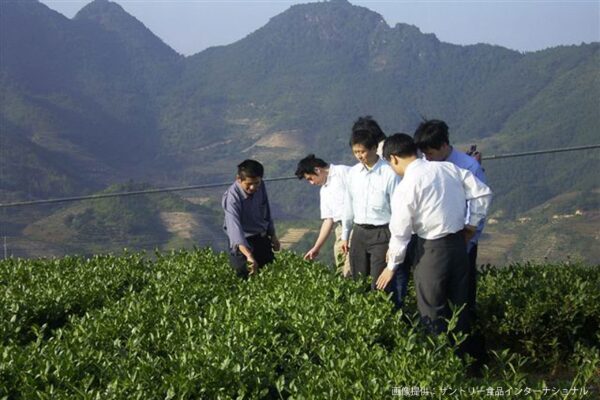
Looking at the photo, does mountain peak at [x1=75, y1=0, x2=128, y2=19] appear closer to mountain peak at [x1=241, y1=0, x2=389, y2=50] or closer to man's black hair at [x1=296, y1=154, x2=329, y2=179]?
mountain peak at [x1=241, y1=0, x2=389, y2=50]

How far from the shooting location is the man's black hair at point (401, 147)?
5363 millimetres

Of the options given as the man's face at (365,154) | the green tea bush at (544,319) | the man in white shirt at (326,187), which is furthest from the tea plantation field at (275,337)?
the man's face at (365,154)

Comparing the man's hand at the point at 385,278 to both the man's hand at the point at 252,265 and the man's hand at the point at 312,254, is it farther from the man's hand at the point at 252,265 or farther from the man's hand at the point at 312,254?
the man's hand at the point at 312,254

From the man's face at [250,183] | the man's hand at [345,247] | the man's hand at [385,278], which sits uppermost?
the man's face at [250,183]

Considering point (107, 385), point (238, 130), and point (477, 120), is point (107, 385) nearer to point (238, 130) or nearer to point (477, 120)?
point (477, 120)

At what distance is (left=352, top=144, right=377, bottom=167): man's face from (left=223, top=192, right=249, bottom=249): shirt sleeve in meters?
1.31

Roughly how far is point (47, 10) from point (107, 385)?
587 ft

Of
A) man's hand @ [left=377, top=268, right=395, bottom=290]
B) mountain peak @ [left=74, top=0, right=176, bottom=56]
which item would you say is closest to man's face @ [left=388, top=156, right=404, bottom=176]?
man's hand @ [left=377, top=268, right=395, bottom=290]

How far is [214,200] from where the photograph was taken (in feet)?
265

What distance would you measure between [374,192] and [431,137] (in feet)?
2.41

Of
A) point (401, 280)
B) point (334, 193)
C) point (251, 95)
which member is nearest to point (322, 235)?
point (334, 193)

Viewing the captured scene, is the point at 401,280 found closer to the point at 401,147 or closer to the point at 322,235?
the point at 401,147

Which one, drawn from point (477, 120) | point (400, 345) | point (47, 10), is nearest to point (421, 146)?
point (400, 345)

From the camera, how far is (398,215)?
5223 millimetres
